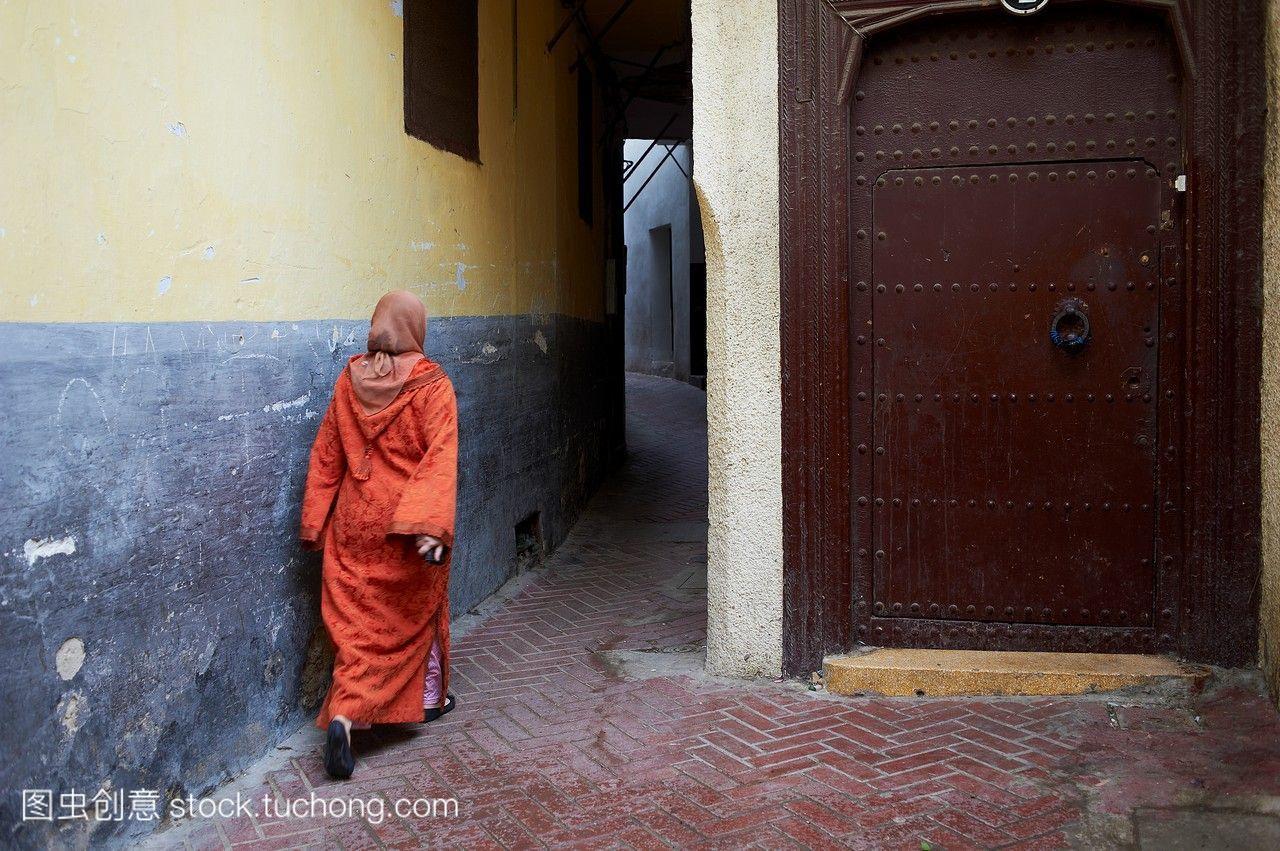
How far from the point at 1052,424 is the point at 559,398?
441cm

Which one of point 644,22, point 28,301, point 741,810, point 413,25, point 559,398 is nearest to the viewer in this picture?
point 28,301

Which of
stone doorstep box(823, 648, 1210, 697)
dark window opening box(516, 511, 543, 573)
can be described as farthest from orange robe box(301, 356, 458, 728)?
dark window opening box(516, 511, 543, 573)

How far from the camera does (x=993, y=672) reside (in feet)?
14.2

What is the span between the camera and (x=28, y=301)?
9.26ft

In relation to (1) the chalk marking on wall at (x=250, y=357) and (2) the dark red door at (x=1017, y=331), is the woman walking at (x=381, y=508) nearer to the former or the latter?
(1) the chalk marking on wall at (x=250, y=357)

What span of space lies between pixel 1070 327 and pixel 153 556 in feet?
11.5

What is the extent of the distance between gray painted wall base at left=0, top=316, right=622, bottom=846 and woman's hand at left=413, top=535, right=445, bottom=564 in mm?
614

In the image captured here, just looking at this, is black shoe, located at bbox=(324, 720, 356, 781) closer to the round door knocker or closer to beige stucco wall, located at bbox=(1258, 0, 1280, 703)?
the round door knocker

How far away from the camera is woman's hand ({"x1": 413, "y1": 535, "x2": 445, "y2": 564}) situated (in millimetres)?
3830

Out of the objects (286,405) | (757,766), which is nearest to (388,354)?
(286,405)

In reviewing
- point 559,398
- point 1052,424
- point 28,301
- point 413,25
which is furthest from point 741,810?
point 559,398

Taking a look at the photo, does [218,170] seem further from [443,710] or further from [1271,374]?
[1271,374]

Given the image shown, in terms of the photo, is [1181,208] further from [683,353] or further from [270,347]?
[683,353]

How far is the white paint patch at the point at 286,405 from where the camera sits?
3.96 metres
